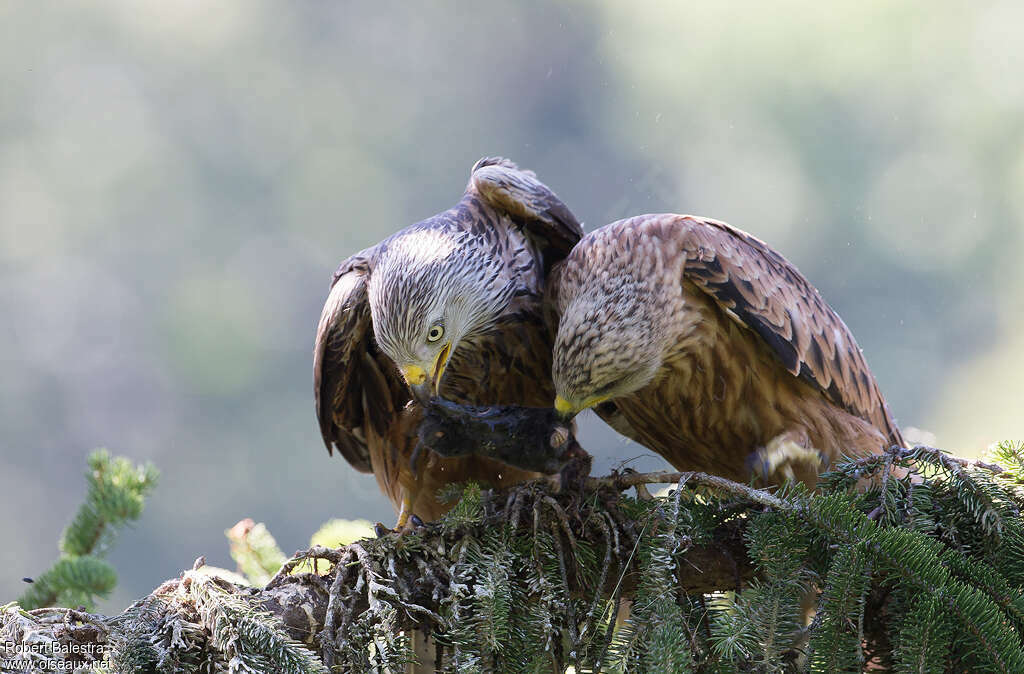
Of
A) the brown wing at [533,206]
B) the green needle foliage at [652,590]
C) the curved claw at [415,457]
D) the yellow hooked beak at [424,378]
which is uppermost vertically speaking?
the brown wing at [533,206]

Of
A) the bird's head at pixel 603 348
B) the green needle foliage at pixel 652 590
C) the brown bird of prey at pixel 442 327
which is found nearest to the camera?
the green needle foliage at pixel 652 590

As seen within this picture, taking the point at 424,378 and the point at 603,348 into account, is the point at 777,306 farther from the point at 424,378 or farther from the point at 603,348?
the point at 424,378

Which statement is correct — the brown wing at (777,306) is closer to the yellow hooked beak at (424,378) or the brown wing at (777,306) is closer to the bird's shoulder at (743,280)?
the bird's shoulder at (743,280)

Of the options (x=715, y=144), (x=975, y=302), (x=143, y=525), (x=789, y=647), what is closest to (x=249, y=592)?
(x=789, y=647)

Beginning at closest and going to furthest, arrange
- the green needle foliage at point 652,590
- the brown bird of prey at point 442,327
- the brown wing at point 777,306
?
the green needle foliage at point 652,590 → the brown wing at point 777,306 → the brown bird of prey at point 442,327

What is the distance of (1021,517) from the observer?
1.75 meters

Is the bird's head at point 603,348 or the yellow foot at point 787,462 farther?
the yellow foot at point 787,462

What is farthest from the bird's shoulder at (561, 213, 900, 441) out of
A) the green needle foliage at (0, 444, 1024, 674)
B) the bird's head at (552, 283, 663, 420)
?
the green needle foliage at (0, 444, 1024, 674)

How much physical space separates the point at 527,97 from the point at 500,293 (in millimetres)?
6080

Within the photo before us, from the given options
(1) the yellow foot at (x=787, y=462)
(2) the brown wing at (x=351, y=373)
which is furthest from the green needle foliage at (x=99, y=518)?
(1) the yellow foot at (x=787, y=462)

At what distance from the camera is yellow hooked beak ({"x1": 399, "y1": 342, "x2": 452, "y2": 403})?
8.09 ft

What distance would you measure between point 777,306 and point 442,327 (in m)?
0.90

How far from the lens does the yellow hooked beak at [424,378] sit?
8.09 ft

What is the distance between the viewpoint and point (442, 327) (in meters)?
2.57
